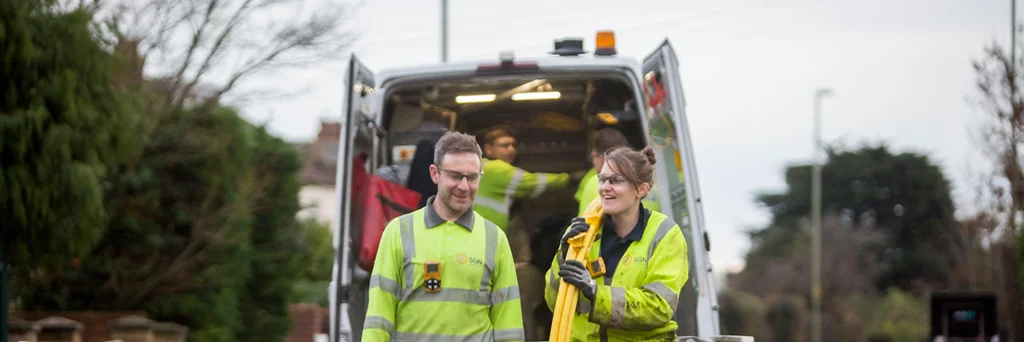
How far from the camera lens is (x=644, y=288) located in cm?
505

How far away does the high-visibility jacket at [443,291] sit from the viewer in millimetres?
4961

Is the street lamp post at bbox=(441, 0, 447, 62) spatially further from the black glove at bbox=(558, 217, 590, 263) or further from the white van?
the black glove at bbox=(558, 217, 590, 263)

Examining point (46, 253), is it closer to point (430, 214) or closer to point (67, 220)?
point (67, 220)

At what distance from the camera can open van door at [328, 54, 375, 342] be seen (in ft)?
22.7

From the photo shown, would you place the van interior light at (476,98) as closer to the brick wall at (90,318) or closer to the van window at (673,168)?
Answer: the van window at (673,168)

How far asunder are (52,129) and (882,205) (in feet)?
154

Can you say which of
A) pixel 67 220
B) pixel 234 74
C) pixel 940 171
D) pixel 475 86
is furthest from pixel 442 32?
pixel 940 171

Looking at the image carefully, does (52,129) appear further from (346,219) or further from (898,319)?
(898,319)

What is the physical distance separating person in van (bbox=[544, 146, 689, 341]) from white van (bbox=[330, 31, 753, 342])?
1.48 metres

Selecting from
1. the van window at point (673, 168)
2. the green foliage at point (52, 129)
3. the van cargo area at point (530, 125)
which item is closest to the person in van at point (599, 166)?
the van window at point (673, 168)

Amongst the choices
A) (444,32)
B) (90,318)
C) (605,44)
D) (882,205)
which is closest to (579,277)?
(605,44)

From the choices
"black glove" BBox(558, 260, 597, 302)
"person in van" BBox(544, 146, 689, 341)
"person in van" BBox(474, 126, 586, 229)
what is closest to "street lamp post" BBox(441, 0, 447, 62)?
"person in van" BBox(474, 126, 586, 229)

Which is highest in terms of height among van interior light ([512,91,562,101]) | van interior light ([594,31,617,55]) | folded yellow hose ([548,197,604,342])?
van interior light ([594,31,617,55])

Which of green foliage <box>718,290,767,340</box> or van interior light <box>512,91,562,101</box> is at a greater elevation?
van interior light <box>512,91,562,101</box>
